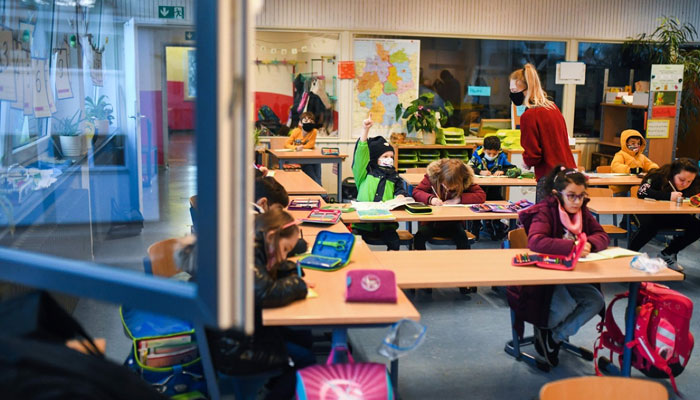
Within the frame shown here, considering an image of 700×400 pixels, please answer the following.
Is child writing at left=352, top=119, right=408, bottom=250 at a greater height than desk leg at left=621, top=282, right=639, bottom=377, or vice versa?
child writing at left=352, top=119, right=408, bottom=250

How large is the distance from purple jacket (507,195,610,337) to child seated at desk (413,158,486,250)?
4.65 feet

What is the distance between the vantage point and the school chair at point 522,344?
3.87 meters

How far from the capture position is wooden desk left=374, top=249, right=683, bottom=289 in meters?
3.09

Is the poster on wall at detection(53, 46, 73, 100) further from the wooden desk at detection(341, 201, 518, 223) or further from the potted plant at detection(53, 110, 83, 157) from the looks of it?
the wooden desk at detection(341, 201, 518, 223)

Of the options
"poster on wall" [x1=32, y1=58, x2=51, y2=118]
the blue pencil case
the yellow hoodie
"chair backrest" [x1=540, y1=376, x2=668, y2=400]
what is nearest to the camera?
"chair backrest" [x1=540, y1=376, x2=668, y2=400]

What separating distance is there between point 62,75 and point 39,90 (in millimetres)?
809

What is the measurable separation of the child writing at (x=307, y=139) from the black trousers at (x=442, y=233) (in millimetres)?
3563

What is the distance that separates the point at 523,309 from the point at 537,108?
6.15 feet

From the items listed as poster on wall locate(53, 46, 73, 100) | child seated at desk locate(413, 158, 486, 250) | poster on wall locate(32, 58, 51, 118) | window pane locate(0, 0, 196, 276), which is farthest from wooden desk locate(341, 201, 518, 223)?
poster on wall locate(53, 46, 73, 100)

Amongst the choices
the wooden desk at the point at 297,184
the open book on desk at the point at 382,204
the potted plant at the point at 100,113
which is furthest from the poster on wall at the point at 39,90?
the open book on desk at the point at 382,204


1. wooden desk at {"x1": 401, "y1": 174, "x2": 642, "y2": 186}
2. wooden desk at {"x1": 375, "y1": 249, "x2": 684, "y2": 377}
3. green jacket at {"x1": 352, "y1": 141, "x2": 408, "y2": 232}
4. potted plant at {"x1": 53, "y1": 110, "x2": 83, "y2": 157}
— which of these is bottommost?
wooden desk at {"x1": 375, "y1": 249, "x2": 684, "y2": 377}

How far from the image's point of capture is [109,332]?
13.8 feet

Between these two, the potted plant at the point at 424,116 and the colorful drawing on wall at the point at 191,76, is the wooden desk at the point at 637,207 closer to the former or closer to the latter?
the potted plant at the point at 424,116

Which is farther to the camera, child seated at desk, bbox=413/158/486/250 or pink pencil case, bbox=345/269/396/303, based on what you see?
child seated at desk, bbox=413/158/486/250
